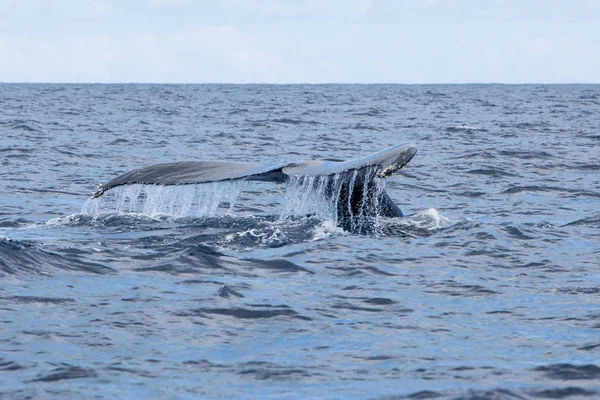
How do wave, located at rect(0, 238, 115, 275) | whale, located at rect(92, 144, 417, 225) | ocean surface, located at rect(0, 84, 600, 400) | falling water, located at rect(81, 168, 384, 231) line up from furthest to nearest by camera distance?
falling water, located at rect(81, 168, 384, 231), whale, located at rect(92, 144, 417, 225), wave, located at rect(0, 238, 115, 275), ocean surface, located at rect(0, 84, 600, 400)

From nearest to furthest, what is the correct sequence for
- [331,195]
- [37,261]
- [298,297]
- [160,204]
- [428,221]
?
[298,297]
[37,261]
[331,195]
[428,221]
[160,204]

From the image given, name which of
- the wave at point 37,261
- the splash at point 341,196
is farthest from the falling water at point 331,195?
the wave at point 37,261

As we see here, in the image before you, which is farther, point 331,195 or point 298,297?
point 331,195

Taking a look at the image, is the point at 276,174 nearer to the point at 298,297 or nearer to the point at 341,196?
the point at 341,196

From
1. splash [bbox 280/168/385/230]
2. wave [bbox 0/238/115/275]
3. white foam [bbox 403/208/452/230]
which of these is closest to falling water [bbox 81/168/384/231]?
splash [bbox 280/168/385/230]

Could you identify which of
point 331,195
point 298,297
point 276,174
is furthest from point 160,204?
point 298,297

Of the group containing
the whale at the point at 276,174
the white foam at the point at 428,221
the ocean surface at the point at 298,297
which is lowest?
the ocean surface at the point at 298,297

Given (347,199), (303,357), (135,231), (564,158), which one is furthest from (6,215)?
(564,158)

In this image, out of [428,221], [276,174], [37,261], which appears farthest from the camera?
[428,221]

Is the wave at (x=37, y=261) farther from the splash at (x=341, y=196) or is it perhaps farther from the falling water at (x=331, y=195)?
the splash at (x=341, y=196)

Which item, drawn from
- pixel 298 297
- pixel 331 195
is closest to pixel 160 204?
pixel 331 195

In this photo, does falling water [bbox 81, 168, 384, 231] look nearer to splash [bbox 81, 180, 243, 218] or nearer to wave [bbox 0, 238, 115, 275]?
splash [bbox 81, 180, 243, 218]

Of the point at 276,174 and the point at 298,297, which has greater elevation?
the point at 276,174

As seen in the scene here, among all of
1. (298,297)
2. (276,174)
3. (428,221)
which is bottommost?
(298,297)
